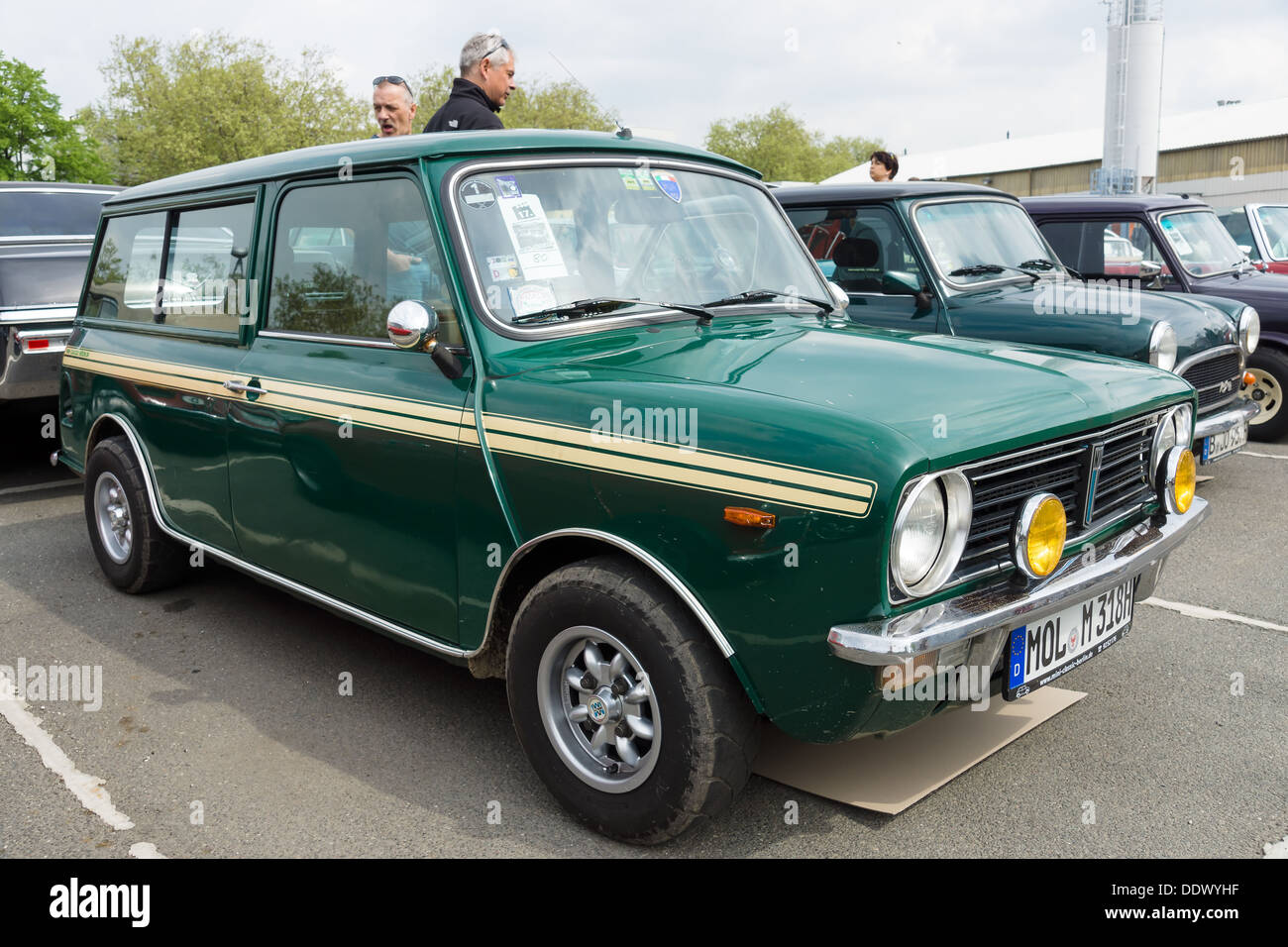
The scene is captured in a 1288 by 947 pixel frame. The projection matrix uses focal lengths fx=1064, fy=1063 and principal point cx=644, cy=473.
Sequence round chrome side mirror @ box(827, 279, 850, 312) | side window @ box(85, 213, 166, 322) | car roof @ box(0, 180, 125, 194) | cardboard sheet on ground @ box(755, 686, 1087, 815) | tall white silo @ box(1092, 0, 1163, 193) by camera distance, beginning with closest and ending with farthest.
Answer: cardboard sheet on ground @ box(755, 686, 1087, 815) → round chrome side mirror @ box(827, 279, 850, 312) → side window @ box(85, 213, 166, 322) → car roof @ box(0, 180, 125, 194) → tall white silo @ box(1092, 0, 1163, 193)

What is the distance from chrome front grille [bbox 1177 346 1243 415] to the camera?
6.41m

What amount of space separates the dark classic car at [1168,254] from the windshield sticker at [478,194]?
6181 mm

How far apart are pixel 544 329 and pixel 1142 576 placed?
6.60 ft

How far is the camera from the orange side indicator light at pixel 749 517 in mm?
2494

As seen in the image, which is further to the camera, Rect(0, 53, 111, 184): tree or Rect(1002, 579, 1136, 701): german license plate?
Rect(0, 53, 111, 184): tree

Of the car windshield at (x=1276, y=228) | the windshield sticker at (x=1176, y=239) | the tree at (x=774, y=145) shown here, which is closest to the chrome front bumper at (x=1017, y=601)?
the windshield sticker at (x=1176, y=239)

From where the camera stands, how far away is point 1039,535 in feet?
9.05

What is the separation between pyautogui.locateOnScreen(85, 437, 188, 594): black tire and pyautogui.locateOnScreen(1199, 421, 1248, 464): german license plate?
18.7 ft

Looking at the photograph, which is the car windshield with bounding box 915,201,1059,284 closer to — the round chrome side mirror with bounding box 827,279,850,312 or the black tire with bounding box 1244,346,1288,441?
the black tire with bounding box 1244,346,1288,441

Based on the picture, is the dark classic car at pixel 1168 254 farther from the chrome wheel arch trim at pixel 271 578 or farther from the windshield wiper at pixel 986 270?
the chrome wheel arch trim at pixel 271 578

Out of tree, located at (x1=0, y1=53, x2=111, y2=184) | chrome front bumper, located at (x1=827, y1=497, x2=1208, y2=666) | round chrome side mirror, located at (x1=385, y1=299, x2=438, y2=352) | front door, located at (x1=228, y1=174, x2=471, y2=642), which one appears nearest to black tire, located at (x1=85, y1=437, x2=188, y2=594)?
front door, located at (x1=228, y1=174, x2=471, y2=642)

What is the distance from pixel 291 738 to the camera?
370 centimetres

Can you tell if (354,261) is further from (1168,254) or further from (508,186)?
(1168,254)

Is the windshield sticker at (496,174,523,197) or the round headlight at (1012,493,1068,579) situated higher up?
the windshield sticker at (496,174,523,197)
